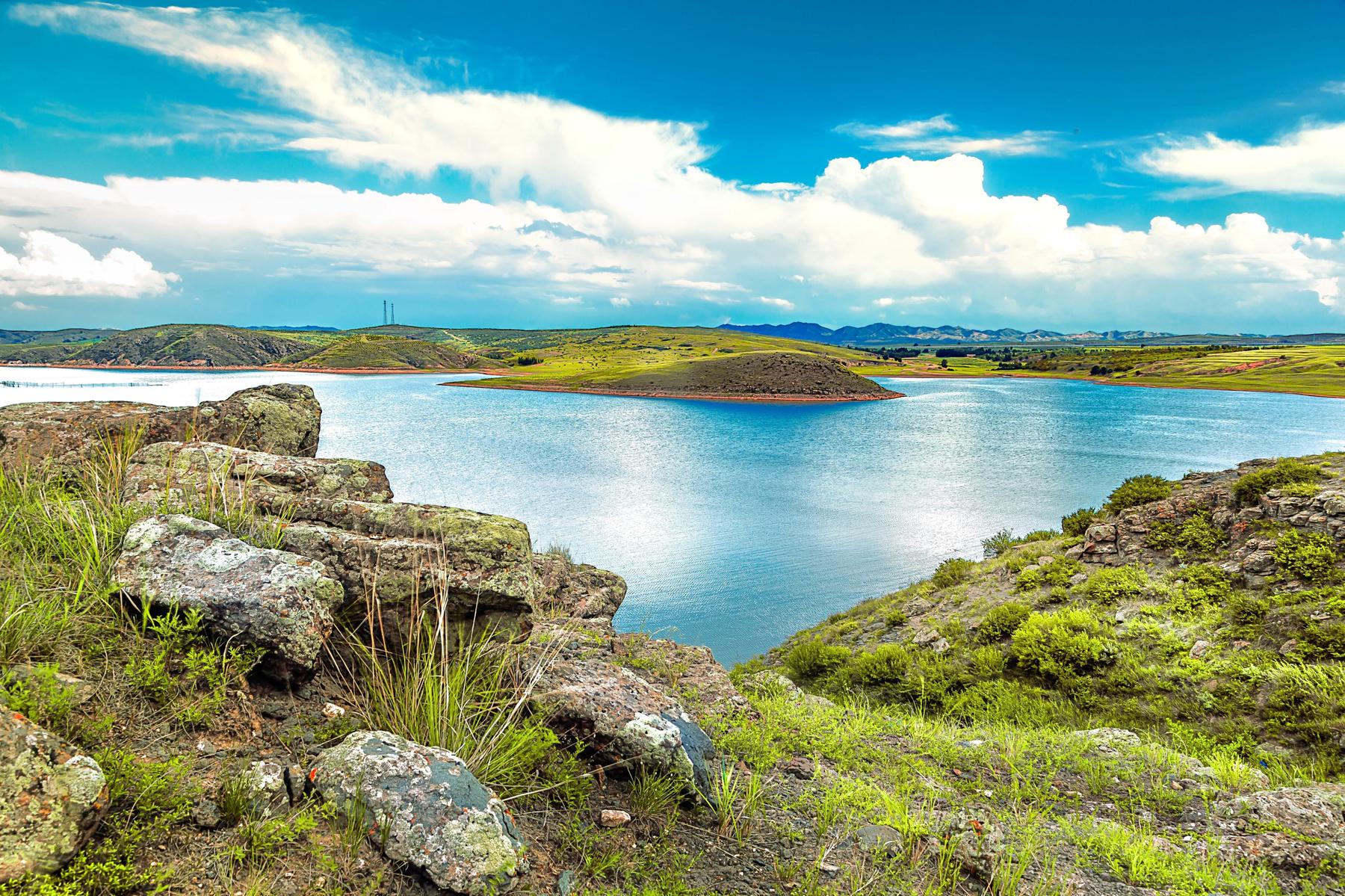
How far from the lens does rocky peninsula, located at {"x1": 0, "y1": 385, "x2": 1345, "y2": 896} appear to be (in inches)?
138

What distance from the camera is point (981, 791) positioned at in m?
6.29

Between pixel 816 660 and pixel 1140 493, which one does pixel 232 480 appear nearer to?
pixel 816 660

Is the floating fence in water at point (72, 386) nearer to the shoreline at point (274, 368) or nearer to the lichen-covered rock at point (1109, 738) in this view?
the shoreline at point (274, 368)

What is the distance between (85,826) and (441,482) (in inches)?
1392

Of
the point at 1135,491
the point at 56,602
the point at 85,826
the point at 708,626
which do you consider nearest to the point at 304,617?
the point at 56,602

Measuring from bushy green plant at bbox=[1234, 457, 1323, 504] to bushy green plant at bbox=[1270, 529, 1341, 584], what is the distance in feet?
5.62

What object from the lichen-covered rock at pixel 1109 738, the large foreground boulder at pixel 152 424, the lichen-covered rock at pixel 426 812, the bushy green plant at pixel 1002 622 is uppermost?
the large foreground boulder at pixel 152 424

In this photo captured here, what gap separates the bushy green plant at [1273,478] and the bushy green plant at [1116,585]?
102 inches

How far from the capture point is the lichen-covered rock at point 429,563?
536cm

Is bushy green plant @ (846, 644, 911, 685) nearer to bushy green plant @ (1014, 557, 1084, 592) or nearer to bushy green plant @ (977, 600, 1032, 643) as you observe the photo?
bushy green plant @ (977, 600, 1032, 643)

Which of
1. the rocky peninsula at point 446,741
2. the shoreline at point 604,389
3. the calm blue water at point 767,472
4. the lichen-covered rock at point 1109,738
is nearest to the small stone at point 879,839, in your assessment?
the rocky peninsula at point 446,741

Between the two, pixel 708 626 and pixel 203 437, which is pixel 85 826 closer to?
pixel 203 437

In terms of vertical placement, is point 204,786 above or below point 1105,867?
above

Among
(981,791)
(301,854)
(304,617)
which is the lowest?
(981,791)
